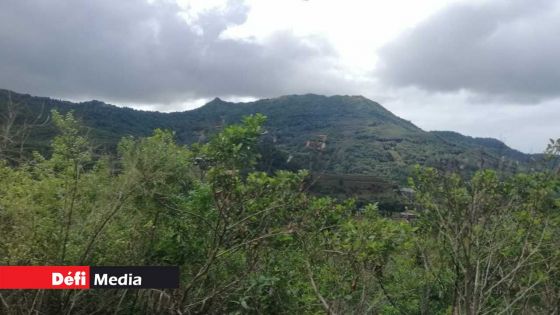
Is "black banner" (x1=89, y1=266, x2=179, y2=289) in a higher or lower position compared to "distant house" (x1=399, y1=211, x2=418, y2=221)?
lower

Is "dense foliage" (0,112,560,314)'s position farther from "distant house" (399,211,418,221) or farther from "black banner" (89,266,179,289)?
"distant house" (399,211,418,221)

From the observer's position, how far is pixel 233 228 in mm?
5098

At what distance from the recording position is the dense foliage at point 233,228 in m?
4.99

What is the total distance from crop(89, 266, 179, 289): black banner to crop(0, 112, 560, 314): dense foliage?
0.40 feet

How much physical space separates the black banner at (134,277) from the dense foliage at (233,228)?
0.12 metres

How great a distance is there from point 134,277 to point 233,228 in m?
1.31

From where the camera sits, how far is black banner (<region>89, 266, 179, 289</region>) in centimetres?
518
